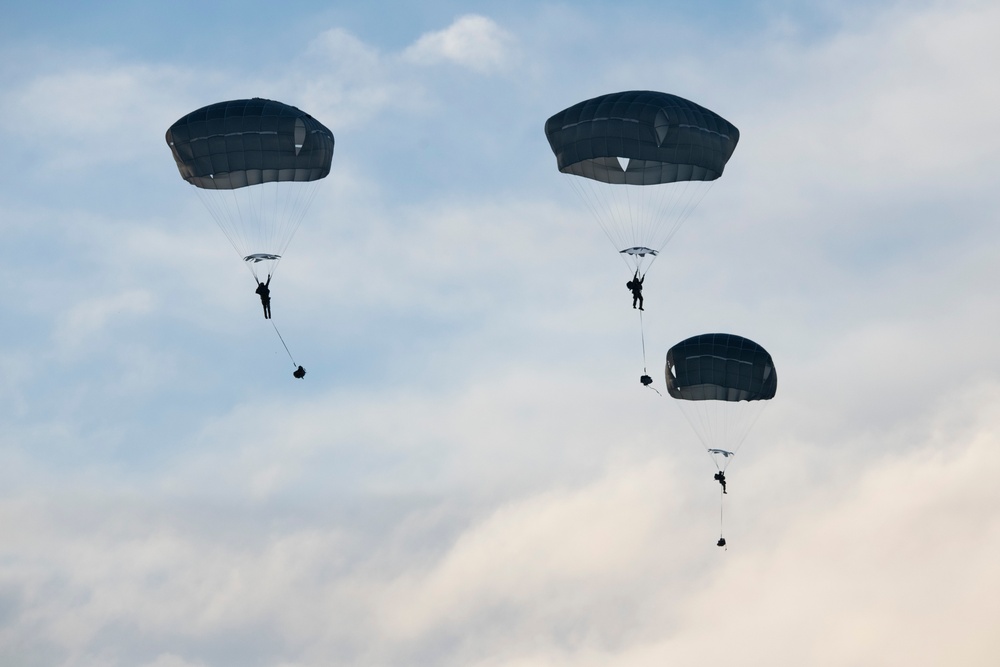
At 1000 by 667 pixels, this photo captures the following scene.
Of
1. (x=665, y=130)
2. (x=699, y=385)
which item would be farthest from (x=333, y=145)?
(x=699, y=385)

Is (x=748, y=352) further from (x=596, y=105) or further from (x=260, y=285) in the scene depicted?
(x=260, y=285)

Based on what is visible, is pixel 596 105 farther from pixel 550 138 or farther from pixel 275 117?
pixel 275 117

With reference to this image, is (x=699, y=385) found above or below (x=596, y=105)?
below

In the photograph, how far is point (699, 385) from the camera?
2960 inches

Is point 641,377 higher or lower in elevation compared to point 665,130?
lower

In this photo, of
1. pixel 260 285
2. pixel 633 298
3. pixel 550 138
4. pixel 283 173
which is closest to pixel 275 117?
pixel 283 173

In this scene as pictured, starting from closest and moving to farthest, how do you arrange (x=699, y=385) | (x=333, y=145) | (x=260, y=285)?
1. (x=260, y=285)
2. (x=333, y=145)
3. (x=699, y=385)

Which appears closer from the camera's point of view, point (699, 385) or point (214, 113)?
point (214, 113)

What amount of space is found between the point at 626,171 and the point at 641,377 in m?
8.19

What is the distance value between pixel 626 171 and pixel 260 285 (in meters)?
14.8

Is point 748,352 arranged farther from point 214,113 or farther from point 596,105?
point 214,113

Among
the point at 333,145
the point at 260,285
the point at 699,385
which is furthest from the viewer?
the point at 699,385

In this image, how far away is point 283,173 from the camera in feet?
216

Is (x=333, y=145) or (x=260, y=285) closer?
(x=260, y=285)
